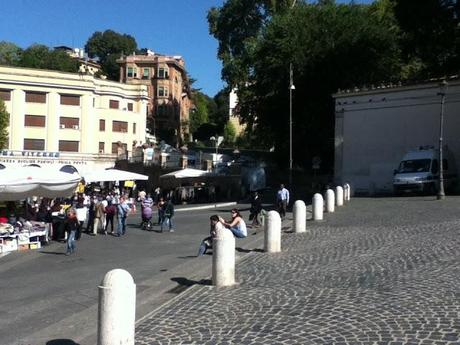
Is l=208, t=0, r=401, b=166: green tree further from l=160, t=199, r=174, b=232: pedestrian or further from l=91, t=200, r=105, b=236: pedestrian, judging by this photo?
l=91, t=200, r=105, b=236: pedestrian

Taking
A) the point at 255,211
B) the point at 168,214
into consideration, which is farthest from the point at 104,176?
the point at 255,211

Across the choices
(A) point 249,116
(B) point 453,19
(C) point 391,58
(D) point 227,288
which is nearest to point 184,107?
(A) point 249,116

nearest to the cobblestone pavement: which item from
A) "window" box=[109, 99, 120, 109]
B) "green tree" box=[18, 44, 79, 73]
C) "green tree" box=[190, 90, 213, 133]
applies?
"window" box=[109, 99, 120, 109]

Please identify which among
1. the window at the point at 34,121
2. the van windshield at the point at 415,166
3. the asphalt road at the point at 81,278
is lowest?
the asphalt road at the point at 81,278

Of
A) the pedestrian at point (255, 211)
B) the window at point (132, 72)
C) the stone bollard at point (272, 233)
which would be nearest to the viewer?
the stone bollard at point (272, 233)

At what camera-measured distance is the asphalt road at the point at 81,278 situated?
9016mm

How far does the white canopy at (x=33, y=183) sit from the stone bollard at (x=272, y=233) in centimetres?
911

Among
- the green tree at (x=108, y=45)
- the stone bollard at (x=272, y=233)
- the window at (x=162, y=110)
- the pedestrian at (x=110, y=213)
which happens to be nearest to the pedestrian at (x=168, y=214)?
the pedestrian at (x=110, y=213)

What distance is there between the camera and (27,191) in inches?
781

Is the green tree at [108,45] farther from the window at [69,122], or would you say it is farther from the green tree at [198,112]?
the window at [69,122]

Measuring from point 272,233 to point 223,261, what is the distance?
13.2 feet

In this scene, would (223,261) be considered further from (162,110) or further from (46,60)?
(162,110)

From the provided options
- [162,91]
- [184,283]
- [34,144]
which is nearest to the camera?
[184,283]

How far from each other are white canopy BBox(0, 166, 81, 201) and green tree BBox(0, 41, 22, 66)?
70.9m
